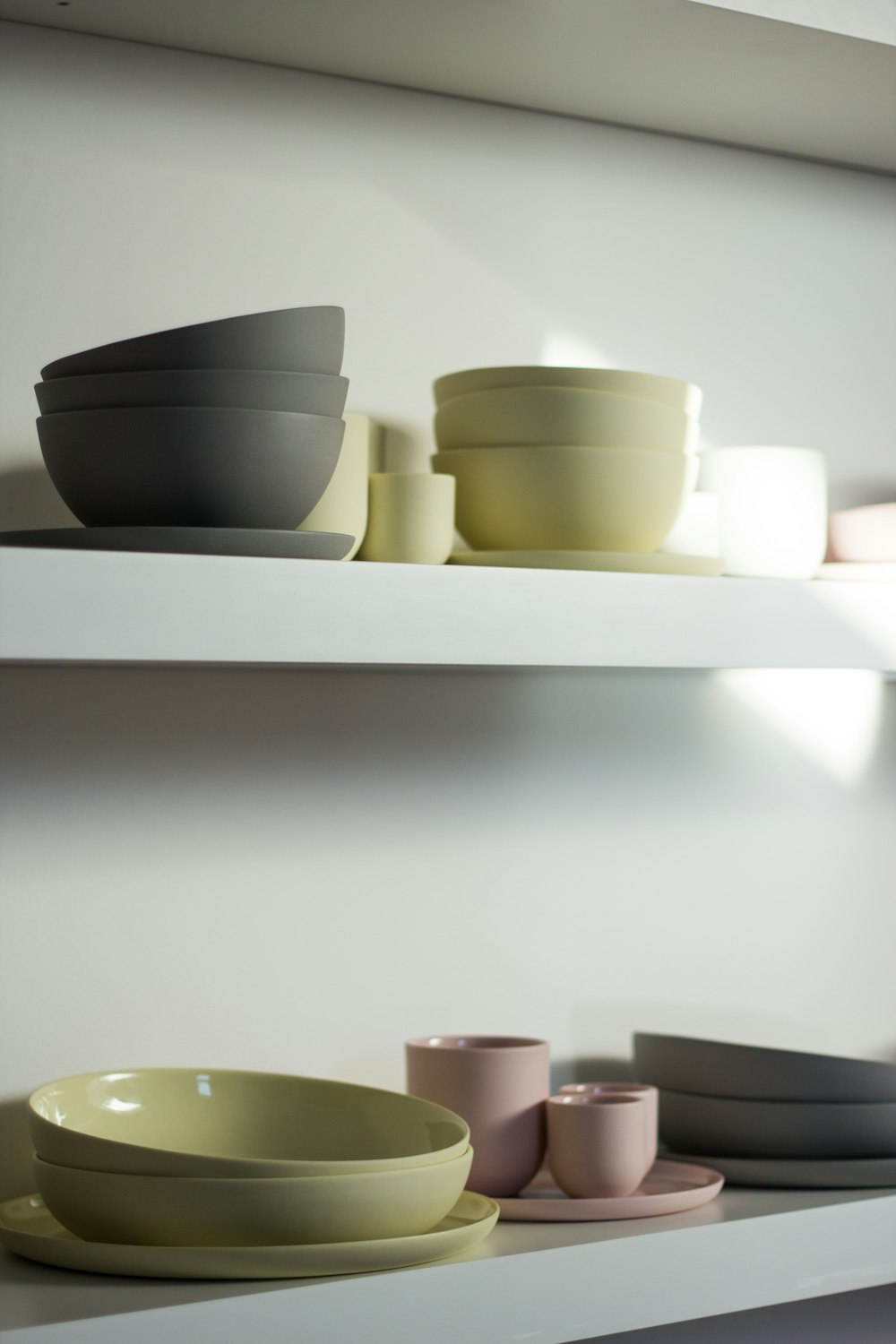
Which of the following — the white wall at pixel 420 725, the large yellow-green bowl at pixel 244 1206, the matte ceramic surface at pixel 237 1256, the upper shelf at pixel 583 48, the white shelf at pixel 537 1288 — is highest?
the upper shelf at pixel 583 48

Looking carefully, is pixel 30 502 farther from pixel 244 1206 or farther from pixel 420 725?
pixel 244 1206

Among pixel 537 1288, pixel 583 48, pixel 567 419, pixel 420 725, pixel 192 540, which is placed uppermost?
pixel 583 48

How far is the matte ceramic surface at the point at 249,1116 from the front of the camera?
3.18 ft

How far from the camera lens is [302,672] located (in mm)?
1157

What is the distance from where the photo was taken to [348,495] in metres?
1.02

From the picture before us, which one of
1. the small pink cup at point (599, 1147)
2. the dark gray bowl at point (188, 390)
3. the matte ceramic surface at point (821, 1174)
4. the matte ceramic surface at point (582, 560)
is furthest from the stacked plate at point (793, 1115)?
the dark gray bowl at point (188, 390)

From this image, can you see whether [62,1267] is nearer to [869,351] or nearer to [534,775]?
[534,775]

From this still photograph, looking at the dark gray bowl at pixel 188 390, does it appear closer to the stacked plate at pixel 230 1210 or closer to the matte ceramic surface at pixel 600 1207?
the stacked plate at pixel 230 1210

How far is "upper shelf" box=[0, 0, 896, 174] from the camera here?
105 centimetres

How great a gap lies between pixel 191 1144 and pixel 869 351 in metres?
1.01

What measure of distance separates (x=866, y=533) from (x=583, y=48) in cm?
49

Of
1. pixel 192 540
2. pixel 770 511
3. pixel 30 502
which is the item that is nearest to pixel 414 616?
pixel 192 540

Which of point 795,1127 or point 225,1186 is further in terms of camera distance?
point 795,1127

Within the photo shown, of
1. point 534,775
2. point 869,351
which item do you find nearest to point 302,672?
point 534,775
